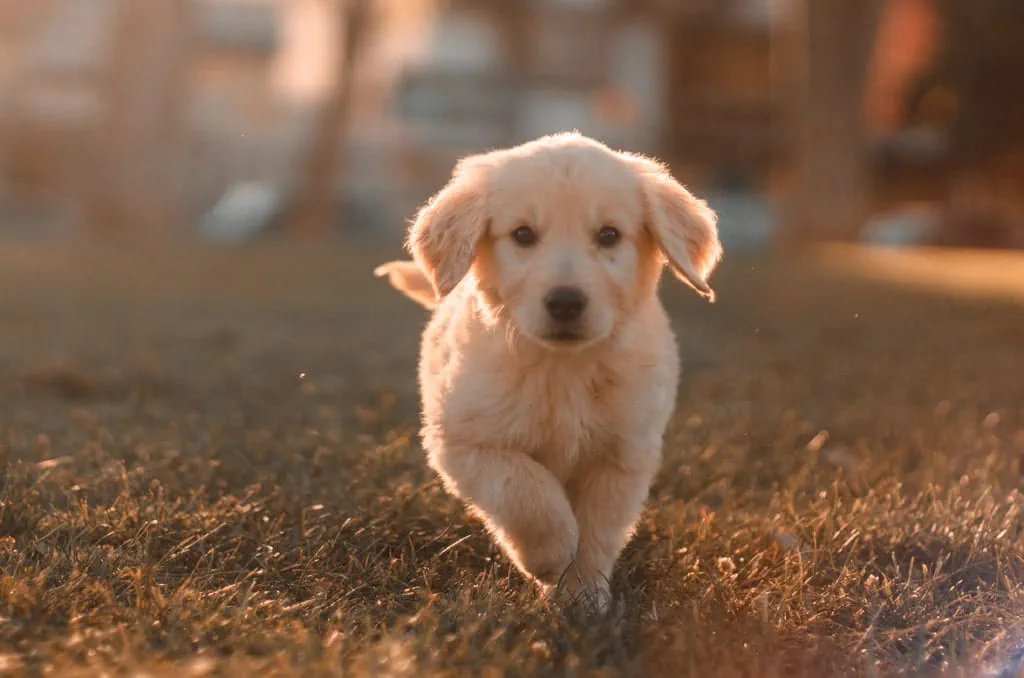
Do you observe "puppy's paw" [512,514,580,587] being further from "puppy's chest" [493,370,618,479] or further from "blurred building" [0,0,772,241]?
"blurred building" [0,0,772,241]

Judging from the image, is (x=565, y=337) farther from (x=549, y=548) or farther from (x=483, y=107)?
(x=483, y=107)

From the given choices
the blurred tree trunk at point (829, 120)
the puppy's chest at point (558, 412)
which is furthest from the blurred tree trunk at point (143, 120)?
the puppy's chest at point (558, 412)

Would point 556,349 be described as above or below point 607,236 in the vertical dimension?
below

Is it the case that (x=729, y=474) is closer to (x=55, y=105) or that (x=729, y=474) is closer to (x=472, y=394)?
(x=472, y=394)

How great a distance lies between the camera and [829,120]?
57.4 feet

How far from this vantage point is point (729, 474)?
159 inches

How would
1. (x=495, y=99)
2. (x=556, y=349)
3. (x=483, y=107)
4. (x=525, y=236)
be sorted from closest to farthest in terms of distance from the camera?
(x=556, y=349) → (x=525, y=236) → (x=495, y=99) → (x=483, y=107)

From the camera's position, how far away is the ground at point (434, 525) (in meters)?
2.50

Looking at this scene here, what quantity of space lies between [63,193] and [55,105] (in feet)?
16.0

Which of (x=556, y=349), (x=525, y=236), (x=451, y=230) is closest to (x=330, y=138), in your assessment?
(x=451, y=230)

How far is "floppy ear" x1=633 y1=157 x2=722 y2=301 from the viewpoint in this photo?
10.8ft

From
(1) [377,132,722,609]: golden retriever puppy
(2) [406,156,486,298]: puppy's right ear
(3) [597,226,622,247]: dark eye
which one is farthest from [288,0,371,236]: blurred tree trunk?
(3) [597,226,622,247]: dark eye

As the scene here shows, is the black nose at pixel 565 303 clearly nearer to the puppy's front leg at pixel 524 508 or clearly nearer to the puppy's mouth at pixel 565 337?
the puppy's mouth at pixel 565 337

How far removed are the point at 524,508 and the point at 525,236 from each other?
0.68 m
